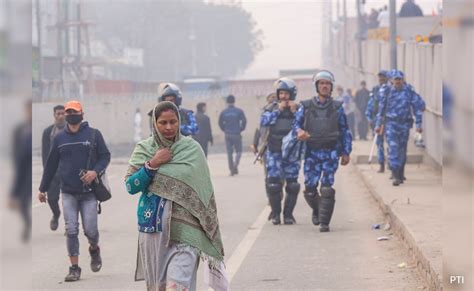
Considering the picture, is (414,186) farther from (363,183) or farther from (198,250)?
(198,250)

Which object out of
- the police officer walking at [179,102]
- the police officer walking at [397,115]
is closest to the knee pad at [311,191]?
the police officer walking at [179,102]

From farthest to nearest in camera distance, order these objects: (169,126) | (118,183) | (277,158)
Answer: (118,183) < (277,158) < (169,126)

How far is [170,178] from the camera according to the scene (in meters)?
6.16

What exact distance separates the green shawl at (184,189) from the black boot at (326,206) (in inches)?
257

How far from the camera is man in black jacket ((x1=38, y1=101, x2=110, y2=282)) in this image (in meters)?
9.63

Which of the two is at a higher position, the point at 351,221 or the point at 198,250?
the point at 198,250

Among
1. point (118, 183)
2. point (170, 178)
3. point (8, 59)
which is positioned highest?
point (8, 59)

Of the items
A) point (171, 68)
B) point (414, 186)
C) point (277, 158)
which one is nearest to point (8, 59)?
point (277, 158)

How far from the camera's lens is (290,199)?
1383 centimetres

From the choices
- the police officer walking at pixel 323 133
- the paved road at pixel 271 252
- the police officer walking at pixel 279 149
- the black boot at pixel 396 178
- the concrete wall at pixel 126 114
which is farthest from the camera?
the concrete wall at pixel 126 114

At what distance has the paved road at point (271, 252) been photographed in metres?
9.43

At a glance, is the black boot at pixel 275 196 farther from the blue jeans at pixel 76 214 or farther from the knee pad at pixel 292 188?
the blue jeans at pixel 76 214

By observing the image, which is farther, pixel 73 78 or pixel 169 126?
pixel 73 78

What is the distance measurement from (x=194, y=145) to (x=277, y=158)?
297 inches
